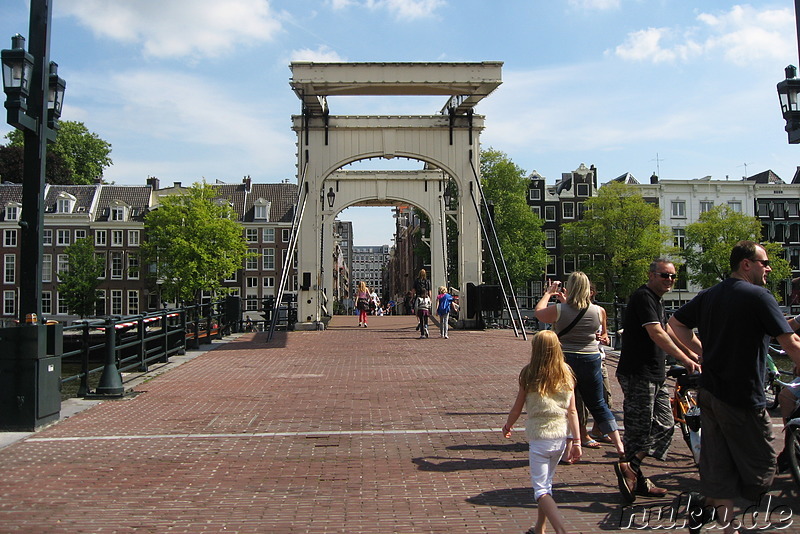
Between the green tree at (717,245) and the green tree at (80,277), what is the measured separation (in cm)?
4557

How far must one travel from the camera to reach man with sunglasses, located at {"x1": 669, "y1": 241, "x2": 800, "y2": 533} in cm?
381

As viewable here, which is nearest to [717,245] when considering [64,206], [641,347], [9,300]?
[641,347]

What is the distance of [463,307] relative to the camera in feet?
73.1

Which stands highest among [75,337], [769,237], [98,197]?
[98,197]

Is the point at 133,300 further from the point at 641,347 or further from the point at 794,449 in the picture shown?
the point at 794,449

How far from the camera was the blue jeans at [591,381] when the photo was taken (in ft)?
19.1

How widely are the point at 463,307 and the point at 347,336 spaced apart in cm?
413

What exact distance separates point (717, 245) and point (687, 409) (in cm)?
5008

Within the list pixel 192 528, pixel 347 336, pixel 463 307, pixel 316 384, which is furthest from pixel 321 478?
pixel 463 307

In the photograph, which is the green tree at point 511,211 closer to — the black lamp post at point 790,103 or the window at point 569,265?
the window at point 569,265

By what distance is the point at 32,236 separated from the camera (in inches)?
301

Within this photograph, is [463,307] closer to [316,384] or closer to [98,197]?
[316,384]

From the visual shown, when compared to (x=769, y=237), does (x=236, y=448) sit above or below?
below

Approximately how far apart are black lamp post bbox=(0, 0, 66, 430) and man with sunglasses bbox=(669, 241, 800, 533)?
631 cm
